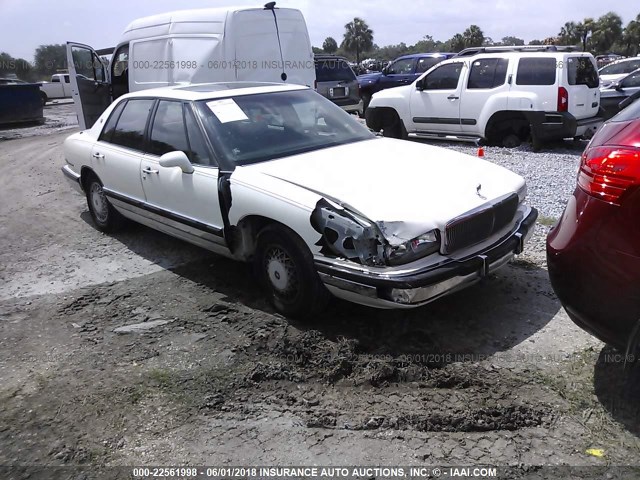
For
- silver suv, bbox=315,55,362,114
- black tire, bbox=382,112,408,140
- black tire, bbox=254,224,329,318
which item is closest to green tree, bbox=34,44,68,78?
silver suv, bbox=315,55,362,114

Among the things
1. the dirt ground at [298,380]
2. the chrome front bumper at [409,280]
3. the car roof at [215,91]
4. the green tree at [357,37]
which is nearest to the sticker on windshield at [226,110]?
the car roof at [215,91]

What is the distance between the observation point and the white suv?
30.6 ft

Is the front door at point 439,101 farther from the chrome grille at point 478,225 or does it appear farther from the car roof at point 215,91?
the chrome grille at point 478,225

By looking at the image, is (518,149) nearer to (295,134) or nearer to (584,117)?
(584,117)

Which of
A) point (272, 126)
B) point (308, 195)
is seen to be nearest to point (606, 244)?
point (308, 195)

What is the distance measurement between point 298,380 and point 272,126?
2.25 metres

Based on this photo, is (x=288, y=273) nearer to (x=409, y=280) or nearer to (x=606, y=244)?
(x=409, y=280)

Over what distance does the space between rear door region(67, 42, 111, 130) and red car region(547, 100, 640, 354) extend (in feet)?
31.8

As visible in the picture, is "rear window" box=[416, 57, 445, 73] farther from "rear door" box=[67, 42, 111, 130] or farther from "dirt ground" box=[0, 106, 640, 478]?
"dirt ground" box=[0, 106, 640, 478]

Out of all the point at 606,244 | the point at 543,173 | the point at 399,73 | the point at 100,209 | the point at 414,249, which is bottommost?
the point at 543,173

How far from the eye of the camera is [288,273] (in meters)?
3.92

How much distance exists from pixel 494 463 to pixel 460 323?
137 centimetres

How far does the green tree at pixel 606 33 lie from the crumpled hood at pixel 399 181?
67.3 m

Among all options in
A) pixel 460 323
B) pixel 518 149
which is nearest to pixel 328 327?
pixel 460 323
